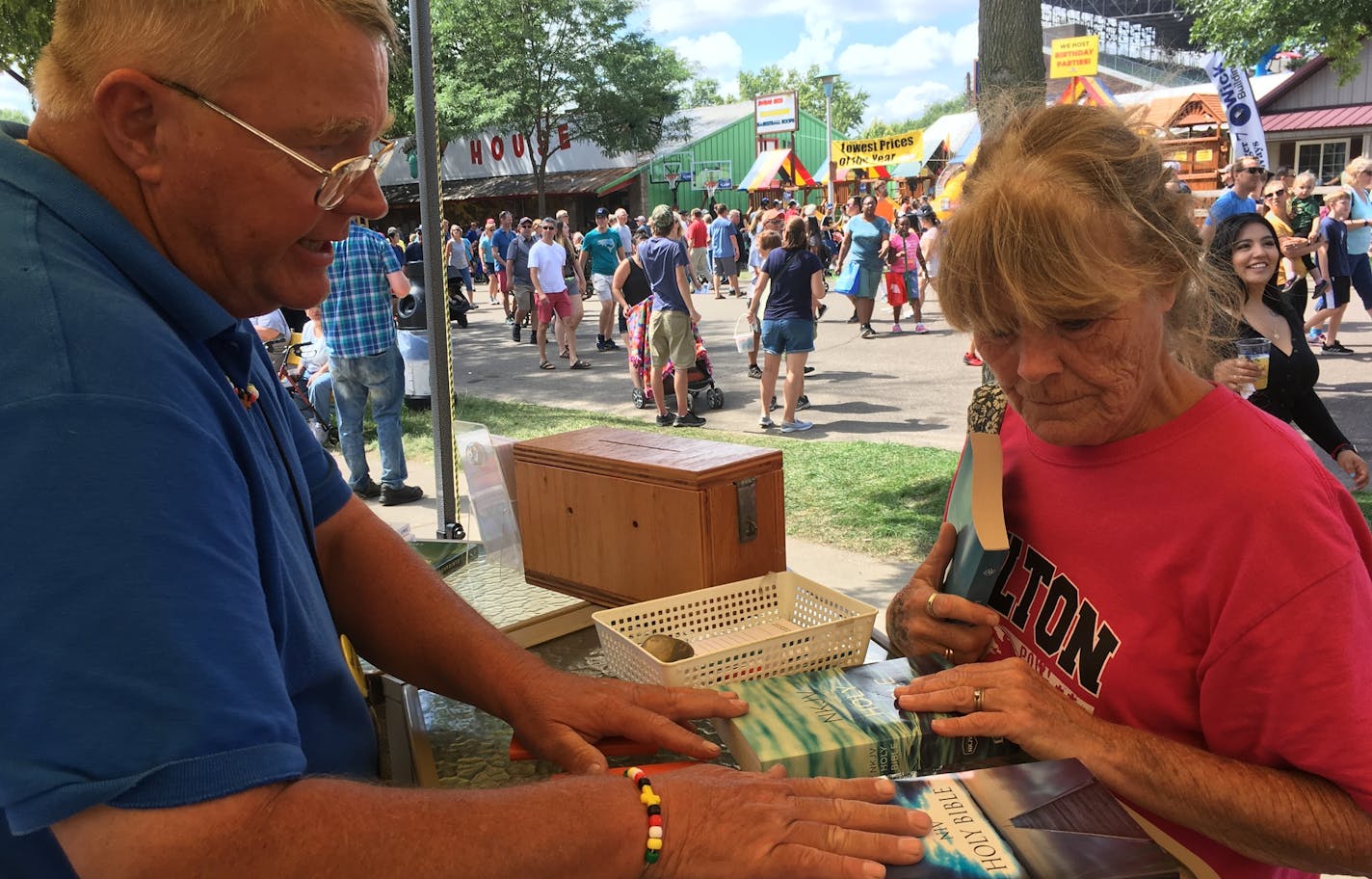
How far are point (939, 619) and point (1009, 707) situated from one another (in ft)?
0.98

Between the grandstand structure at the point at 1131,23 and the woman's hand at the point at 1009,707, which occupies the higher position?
the grandstand structure at the point at 1131,23

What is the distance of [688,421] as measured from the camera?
883cm

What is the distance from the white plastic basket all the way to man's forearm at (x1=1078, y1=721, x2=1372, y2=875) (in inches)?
17.4

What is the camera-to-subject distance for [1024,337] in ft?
4.45

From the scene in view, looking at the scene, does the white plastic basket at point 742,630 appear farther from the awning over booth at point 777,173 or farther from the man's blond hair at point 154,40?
the awning over booth at point 777,173

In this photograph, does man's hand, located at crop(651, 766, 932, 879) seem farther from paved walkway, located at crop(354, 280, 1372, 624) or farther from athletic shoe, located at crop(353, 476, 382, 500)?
athletic shoe, located at crop(353, 476, 382, 500)

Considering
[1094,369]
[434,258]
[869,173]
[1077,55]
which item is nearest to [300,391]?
[434,258]

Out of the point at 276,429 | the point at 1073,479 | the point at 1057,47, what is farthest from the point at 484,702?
the point at 1057,47

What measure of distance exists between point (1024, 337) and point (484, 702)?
937 mm

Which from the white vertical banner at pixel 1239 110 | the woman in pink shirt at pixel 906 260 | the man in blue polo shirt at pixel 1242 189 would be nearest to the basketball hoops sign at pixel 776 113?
the woman in pink shirt at pixel 906 260

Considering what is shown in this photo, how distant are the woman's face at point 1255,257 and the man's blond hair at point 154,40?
488cm

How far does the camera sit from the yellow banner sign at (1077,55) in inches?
971

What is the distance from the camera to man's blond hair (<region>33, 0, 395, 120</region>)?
0.96 meters

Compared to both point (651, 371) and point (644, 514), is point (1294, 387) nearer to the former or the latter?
point (644, 514)
